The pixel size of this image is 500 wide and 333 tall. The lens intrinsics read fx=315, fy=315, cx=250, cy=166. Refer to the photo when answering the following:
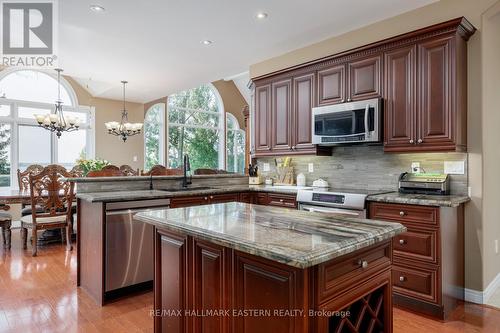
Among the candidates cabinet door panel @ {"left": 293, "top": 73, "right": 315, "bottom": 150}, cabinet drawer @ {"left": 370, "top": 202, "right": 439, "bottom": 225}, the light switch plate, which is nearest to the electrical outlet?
the light switch plate

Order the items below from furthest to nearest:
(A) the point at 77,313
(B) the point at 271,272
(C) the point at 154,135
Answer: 1. (C) the point at 154,135
2. (A) the point at 77,313
3. (B) the point at 271,272

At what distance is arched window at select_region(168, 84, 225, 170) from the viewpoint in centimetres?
878

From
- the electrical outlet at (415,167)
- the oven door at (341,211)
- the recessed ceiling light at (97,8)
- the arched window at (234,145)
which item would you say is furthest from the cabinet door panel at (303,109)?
the arched window at (234,145)

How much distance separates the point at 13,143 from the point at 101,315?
5.51 meters

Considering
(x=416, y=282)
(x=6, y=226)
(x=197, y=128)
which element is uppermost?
(x=197, y=128)

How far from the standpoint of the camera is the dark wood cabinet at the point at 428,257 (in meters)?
2.54

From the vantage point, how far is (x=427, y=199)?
8.50 feet

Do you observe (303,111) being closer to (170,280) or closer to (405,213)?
(405,213)

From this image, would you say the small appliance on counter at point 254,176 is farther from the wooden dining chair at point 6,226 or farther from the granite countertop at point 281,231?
the wooden dining chair at point 6,226

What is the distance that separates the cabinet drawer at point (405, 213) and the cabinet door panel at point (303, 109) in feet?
4.14

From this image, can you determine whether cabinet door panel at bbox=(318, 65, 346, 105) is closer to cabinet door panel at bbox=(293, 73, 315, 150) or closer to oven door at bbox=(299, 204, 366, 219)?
cabinet door panel at bbox=(293, 73, 315, 150)

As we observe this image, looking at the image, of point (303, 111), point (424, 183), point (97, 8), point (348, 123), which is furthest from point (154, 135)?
point (424, 183)

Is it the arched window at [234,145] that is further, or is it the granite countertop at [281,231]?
the arched window at [234,145]

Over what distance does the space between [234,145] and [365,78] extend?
707cm
